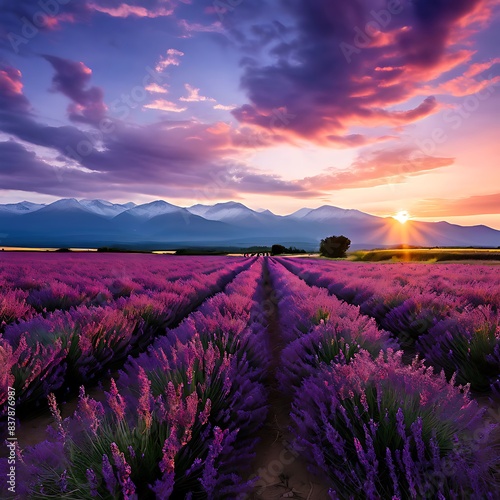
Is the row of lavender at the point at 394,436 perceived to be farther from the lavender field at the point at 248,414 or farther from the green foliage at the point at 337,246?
the green foliage at the point at 337,246

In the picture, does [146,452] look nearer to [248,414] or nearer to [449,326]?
[248,414]

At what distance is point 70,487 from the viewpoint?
163 centimetres

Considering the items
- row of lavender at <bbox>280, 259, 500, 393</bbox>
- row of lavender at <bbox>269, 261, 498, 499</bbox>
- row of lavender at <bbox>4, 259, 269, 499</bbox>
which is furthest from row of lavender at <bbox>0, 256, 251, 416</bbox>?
row of lavender at <bbox>280, 259, 500, 393</bbox>

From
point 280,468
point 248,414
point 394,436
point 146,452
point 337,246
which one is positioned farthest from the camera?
point 337,246

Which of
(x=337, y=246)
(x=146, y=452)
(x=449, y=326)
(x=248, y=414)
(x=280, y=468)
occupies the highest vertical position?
(x=337, y=246)

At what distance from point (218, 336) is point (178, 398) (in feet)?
5.39

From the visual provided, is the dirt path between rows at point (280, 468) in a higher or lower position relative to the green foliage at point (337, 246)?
lower

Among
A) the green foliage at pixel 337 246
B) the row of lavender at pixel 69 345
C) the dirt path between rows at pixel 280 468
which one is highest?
the green foliage at pixel 337 246

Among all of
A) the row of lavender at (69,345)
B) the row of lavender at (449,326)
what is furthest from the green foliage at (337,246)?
the row of lavender at (69,345)

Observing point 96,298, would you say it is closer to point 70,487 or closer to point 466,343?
point 70,487

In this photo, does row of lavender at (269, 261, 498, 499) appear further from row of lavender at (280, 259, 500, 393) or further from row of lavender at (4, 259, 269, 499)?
row of lavender at (4, 259, 269, 499)

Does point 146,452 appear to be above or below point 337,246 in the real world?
below

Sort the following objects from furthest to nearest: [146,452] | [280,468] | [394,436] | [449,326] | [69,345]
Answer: [449,326] < [69,345] < [280,468] < [394,436] < [146,452]

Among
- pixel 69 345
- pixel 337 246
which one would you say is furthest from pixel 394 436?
pixel 337 246
